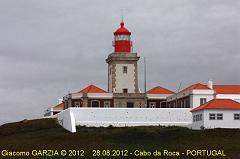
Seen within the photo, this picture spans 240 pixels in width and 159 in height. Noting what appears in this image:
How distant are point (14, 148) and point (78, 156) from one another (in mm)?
5786

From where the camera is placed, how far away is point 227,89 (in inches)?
2544

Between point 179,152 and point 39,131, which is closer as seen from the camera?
point 179,152

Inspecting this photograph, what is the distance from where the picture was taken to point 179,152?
44.2 meters

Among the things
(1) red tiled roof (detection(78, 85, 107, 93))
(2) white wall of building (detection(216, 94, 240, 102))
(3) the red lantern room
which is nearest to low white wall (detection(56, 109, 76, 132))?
(1) red tiled roof (detection(78, 85, 107, 93))

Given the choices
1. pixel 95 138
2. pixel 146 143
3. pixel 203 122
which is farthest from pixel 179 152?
pixel 203 122

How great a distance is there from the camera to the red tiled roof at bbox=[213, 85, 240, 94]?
6366 cm

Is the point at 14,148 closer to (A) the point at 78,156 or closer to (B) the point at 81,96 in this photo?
(A) the point at 78,156

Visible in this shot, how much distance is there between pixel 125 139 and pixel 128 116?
9.43 m

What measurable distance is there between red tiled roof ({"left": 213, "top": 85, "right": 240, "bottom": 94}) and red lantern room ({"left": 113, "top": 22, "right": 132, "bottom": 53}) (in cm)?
1068

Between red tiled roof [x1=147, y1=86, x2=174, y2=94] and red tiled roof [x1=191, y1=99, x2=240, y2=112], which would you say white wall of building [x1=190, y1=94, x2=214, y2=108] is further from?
red tiled roof [x1=147, y1=86, x2=174, y2=94]

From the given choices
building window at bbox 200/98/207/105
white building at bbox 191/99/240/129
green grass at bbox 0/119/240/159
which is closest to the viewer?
green grass at bbox 0/119/240/159

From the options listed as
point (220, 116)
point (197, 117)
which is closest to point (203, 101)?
point (197, 117)

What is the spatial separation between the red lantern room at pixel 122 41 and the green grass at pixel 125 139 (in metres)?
15.1

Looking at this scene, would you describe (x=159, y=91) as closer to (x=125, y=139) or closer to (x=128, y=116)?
(x=128, y=116)
